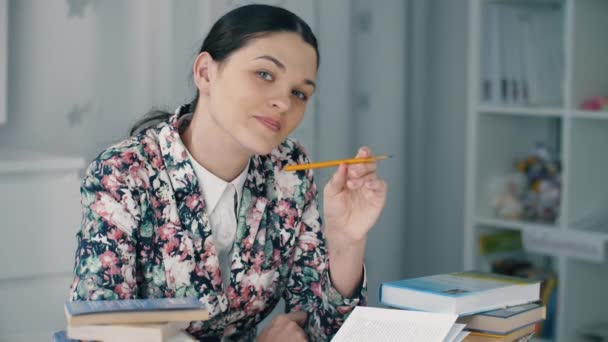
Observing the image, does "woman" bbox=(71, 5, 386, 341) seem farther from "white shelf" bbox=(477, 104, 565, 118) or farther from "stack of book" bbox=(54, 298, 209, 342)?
"white shelf" bbox=(477, 104, 565, 118)

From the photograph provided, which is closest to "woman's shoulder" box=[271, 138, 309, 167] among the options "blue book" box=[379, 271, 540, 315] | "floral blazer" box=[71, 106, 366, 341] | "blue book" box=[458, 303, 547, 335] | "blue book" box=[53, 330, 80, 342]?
"floral blazer" box=[71, 106, 366, 341]

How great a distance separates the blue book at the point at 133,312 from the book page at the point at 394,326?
0.73 feet

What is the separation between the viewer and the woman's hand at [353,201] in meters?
1.47

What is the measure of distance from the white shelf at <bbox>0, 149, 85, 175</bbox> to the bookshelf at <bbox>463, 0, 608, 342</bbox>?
1.29 meters

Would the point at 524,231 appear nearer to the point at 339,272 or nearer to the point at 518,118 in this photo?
the point at 518,118

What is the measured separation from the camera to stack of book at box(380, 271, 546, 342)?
50.8 inches

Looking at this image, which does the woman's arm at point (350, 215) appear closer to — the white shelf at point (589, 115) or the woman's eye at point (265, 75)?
the woman's eye at point (265, 75)

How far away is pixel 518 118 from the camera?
9.32 ft

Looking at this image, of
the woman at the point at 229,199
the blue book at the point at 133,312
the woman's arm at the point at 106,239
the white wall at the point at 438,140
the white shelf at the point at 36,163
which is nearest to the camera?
the blue book at the point at 133,312

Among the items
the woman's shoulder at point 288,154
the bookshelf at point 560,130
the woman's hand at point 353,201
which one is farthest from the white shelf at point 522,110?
the woman's hand at point 353,201

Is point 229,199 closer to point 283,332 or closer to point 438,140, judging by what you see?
point 283,332

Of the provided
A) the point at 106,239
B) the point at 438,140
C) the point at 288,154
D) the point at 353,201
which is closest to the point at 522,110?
the point at 438,140

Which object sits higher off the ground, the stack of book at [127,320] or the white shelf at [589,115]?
the white shelf at [589,115]

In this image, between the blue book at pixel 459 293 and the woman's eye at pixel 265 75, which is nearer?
the blue book at pixel 459 293
